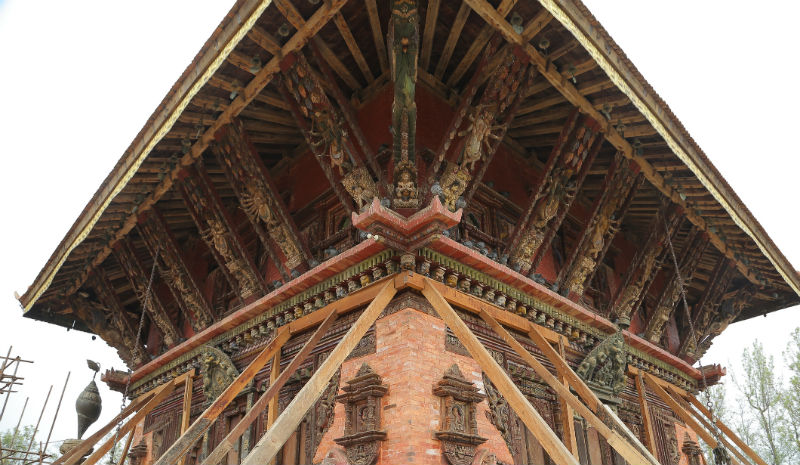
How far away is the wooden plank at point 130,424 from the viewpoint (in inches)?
281

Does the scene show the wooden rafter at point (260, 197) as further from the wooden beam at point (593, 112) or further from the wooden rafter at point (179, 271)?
the wooden beam at point (593, 112)

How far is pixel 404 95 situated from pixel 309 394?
2.60m

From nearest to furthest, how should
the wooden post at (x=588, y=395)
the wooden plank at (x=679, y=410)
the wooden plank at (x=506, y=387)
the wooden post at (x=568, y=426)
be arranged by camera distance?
1. the wooden plank at (x=506, y=387)
2. the wooden post at (x=588, y=395)
3. the wooden post at (x=568, y=426)
4. the wooden plank at (x=679, y=410)

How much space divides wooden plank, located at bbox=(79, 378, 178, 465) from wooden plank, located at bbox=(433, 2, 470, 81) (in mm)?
5412

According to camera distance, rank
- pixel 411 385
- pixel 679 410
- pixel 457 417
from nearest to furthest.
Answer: pixel 411 385 < pixel 457 417 < pixel 679 410

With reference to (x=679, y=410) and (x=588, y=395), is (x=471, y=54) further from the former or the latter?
(x=679, y=410)

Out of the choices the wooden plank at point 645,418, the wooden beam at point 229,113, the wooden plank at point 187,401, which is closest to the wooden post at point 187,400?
the wooden plank at point 187,401

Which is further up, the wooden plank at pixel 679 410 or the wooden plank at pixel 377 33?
the wooden plank at pixel 377 33

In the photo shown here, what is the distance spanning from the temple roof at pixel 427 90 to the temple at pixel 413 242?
31mm

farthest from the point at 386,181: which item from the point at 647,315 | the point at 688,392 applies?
the point at 688,392

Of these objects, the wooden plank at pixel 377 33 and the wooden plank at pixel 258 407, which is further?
the wooden plank at pixel 377 33

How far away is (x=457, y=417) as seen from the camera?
17.0ft

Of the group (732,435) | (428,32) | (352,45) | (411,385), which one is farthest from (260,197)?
(732,435)

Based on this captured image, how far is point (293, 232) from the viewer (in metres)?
7.09
